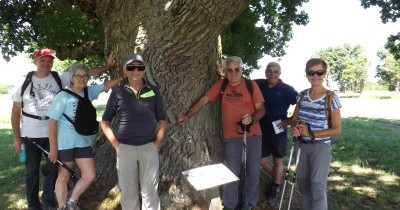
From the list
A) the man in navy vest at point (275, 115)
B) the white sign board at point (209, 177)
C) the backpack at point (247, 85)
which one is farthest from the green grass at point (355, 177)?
the white sign board at point (209, 177)

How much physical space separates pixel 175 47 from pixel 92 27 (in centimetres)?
574

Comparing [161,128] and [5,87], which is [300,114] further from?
[5,87]

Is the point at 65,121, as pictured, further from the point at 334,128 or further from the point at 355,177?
the point at 355,177

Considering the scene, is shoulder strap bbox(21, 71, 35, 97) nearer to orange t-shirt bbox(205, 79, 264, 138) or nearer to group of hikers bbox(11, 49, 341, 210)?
group of hikers bbox(11, 49, 341, 210)

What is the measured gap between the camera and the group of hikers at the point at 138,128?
4281mm

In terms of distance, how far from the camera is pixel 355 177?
767cm

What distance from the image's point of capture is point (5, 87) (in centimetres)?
11356

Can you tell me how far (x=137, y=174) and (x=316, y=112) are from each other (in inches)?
85.2

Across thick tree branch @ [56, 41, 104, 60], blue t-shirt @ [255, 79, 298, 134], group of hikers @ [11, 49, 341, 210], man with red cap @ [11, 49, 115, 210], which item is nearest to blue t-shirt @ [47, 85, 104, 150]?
group of hikers @ [11, 49, 341, 210]

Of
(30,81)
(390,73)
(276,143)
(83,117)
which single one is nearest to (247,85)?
(276,143)

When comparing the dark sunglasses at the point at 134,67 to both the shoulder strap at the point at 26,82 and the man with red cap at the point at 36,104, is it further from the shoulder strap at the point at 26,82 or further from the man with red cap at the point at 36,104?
the shoulder strap at the point at 26,82

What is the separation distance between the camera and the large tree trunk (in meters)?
4.76

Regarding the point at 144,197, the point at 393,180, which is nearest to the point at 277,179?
the point at 144,197

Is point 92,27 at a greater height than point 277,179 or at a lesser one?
greater
